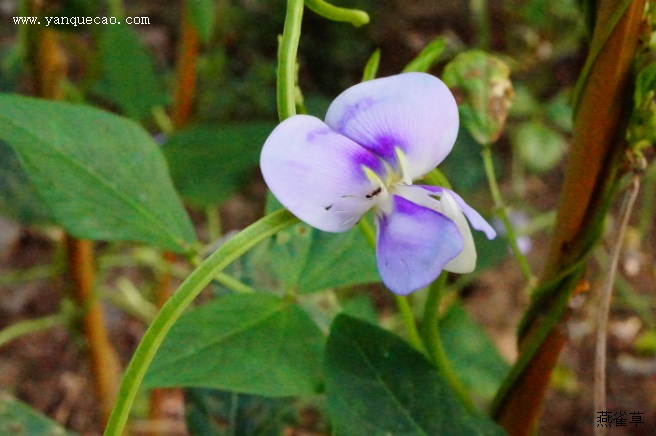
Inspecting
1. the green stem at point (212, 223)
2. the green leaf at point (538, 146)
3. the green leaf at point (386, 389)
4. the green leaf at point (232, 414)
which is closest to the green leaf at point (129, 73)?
the green stem at point (212, 223)

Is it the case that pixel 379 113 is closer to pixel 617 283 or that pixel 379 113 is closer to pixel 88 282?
pixel 88 282

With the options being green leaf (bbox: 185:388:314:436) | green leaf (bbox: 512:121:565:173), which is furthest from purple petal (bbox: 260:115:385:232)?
green leaf (bbox: 512:121:565:173)

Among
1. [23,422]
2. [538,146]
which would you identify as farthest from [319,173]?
[538,146]

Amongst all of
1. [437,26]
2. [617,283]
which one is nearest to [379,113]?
[617,283]

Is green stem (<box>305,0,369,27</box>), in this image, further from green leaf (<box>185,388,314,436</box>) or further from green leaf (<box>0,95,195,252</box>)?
green leaf (<box>185,388,314,436</box>)

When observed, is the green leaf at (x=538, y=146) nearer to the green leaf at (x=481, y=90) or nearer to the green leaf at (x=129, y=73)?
the green leaf at (x=129, y=73)

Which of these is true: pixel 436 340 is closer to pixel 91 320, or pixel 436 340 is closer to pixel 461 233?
pixel 461 233
